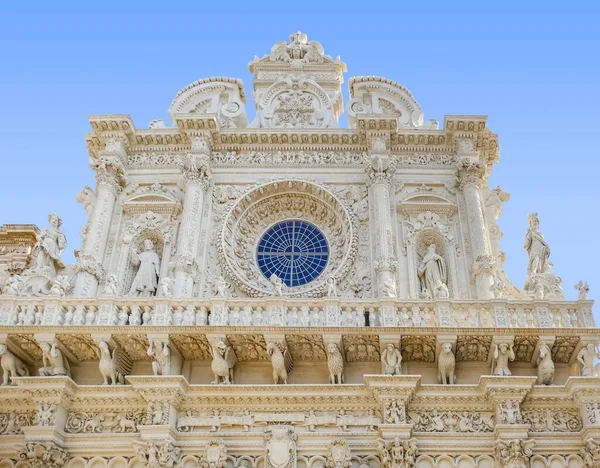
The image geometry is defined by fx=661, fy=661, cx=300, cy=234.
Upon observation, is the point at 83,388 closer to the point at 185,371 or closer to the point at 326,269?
the point at 185,371

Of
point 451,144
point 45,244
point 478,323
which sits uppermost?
point 451,144

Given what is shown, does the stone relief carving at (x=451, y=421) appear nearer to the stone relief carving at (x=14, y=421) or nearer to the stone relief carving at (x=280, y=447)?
the stone relief carving at (x=280, y=447)

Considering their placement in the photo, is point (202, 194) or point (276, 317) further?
point (202, 194)

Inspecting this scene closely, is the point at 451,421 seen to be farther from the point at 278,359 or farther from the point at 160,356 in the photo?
the point at 160,356

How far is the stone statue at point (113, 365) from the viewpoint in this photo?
11.6 meters

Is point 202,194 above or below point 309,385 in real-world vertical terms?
above

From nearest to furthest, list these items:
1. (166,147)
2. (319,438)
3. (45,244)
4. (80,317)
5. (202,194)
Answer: (319,438) → (80,317) → (45,244) → (202,194) → (166,147)

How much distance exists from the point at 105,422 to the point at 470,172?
9415mm

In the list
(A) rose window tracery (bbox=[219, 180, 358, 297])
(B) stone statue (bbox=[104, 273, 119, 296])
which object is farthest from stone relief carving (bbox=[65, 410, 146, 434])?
(A) rose window tracery (bbox=[219, 180, 358, 297])

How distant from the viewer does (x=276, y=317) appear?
1176cm

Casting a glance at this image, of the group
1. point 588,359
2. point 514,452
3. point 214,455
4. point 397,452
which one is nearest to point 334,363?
point 397,452

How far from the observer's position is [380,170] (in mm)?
15203

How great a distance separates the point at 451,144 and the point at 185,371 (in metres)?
8.42

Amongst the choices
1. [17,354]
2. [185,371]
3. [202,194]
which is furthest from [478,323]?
[17,354]
